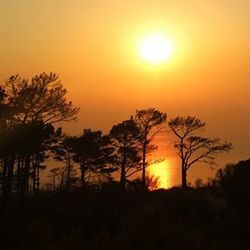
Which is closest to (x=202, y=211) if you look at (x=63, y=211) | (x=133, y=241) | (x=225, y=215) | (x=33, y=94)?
(x=225, y=215)

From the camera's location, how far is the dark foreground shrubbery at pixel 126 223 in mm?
21750

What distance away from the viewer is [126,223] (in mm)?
25062

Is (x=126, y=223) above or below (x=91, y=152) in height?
below

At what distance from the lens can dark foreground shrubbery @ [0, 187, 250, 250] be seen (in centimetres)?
2175

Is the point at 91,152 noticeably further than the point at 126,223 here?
Yes

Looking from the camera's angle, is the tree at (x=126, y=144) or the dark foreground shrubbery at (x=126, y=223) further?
the tree at (x=126, y=144)

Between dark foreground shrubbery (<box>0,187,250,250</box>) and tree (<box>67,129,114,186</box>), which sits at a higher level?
tree (<box>67,129,114,186</box>)

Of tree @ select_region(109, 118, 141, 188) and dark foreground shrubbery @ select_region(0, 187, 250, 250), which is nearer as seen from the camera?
dark foreground shrubbery @ select_region(0, 187, 250, 250)

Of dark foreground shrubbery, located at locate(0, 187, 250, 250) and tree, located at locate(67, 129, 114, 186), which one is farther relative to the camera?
tree, located at locate(67, 129, 114, 186)

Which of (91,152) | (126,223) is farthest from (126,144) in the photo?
(126,223)

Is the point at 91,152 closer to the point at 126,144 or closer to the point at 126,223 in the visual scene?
the point at 126,144

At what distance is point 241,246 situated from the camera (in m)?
26.1

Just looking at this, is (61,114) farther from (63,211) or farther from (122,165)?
(122,165)

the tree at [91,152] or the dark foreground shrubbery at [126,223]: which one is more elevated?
the tree at [91,152]
